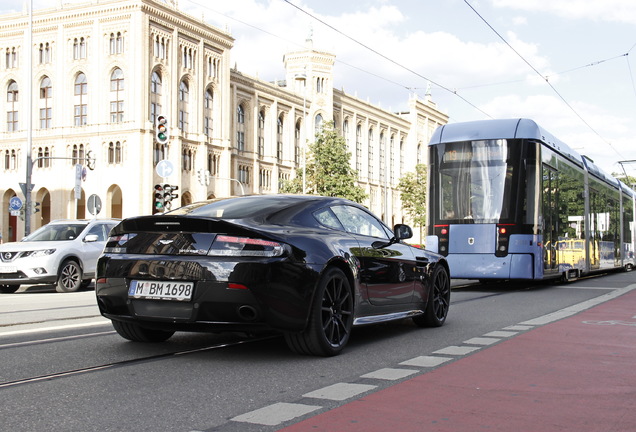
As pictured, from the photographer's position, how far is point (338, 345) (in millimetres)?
6516

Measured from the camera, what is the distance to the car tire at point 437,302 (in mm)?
8562

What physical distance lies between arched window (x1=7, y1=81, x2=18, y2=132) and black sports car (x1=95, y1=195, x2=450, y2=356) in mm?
60725

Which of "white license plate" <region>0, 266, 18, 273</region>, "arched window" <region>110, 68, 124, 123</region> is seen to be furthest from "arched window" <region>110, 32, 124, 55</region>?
"white license plate" <region>0, 266, 18, 273</region>

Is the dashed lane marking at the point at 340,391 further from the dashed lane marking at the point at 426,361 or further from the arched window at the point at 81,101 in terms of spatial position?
the arched window at the point at 81,101

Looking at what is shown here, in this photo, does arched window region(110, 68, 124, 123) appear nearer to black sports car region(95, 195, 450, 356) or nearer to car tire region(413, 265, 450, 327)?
car tire region(413, 265, 450, 327)

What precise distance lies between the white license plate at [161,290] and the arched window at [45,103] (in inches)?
2295

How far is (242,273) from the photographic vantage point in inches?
229

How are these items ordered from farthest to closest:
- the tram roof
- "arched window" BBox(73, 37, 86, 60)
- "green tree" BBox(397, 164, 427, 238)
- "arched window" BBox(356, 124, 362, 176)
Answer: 1. "arched window" BBox(356, 124, 362, 176)
2. "green tree" BBox(397, 164, 427, 238)
3. "arched window" BBox(73, 37, 86, 60)
4. the tram roof

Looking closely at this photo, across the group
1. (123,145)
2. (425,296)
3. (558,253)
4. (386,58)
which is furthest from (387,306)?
(123,145)

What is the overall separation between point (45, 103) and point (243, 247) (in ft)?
195

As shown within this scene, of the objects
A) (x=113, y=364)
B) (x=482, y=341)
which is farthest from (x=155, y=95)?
(x=113, y=364)

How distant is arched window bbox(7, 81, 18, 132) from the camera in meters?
62.5

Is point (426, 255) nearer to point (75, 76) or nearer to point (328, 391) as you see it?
point (328, 391)

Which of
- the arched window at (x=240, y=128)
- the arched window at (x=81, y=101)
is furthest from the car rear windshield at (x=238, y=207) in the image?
the arched window at (x=240, y=128)
